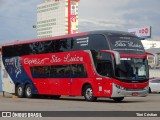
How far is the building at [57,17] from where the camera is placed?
108000 millimetres

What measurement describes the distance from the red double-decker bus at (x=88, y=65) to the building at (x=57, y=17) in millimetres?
77502

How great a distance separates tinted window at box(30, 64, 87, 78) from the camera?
2542 cm

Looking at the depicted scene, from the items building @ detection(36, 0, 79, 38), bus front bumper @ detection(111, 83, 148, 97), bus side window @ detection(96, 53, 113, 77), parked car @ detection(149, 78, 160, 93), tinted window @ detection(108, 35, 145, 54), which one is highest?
building @ detection(36, 0, 79, 38)

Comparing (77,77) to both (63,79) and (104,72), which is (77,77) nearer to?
(63,79)

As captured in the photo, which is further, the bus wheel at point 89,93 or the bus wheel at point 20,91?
the bus wheel at point 20,91

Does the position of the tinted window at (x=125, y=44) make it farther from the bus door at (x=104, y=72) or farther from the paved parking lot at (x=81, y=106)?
the paved parking lot at (x=81, y=106)

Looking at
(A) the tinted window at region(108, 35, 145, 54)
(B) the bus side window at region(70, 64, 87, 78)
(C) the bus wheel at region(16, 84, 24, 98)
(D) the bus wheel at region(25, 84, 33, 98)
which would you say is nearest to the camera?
(A) the tinted window at region(108, 35, 145, 54)

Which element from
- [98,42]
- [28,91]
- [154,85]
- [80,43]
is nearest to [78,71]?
[80,43]

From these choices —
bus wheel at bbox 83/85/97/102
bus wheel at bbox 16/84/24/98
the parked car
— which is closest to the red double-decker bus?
bus wheel at bbox 83/85/97/102

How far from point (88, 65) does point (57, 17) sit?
8945 centimetres

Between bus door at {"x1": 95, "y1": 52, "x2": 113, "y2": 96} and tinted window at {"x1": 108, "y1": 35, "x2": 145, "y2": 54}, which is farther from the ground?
tinted window at {"x1": 108, "y1": 35, "x2": 145, "y2": 54}

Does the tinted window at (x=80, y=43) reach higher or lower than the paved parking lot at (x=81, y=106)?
higher

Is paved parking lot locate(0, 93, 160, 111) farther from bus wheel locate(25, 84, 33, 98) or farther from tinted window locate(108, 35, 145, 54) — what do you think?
bus wheel locate(25, 84, 33, 98)

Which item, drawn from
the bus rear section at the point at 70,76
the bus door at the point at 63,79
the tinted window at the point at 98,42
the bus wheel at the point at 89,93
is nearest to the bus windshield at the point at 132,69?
the bus rear section at the point at 70,76
